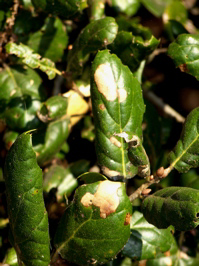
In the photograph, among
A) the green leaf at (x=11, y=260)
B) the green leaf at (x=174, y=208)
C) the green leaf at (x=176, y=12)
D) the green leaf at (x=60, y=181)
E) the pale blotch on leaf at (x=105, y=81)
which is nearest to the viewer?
the green leaf at (x=174, y=208)

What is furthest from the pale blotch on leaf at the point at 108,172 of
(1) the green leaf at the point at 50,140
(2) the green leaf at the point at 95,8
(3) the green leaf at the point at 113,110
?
(2) the green leaf at the point at 95,8

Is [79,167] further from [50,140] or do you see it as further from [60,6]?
[60,6]

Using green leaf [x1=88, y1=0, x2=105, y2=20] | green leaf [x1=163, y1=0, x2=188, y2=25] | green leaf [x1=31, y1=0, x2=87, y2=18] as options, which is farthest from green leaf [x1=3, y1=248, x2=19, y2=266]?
green leaf [x1=163, y1=0, x2=188, y2=25]

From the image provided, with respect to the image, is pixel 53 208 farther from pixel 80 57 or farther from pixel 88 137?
pixel 80 57

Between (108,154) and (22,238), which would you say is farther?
(108,154)

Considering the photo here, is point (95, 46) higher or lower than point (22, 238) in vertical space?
higher

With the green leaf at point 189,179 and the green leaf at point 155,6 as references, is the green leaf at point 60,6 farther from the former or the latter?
the green leaf at point 189,179

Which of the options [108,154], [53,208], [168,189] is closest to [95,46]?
[108,154]

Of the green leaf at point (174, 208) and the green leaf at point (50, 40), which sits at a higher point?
the green leaf at point (50, 40)

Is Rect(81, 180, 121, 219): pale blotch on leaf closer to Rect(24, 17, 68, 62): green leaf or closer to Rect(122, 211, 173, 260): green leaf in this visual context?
Rect(122, 211, 173, 260): green leaf
